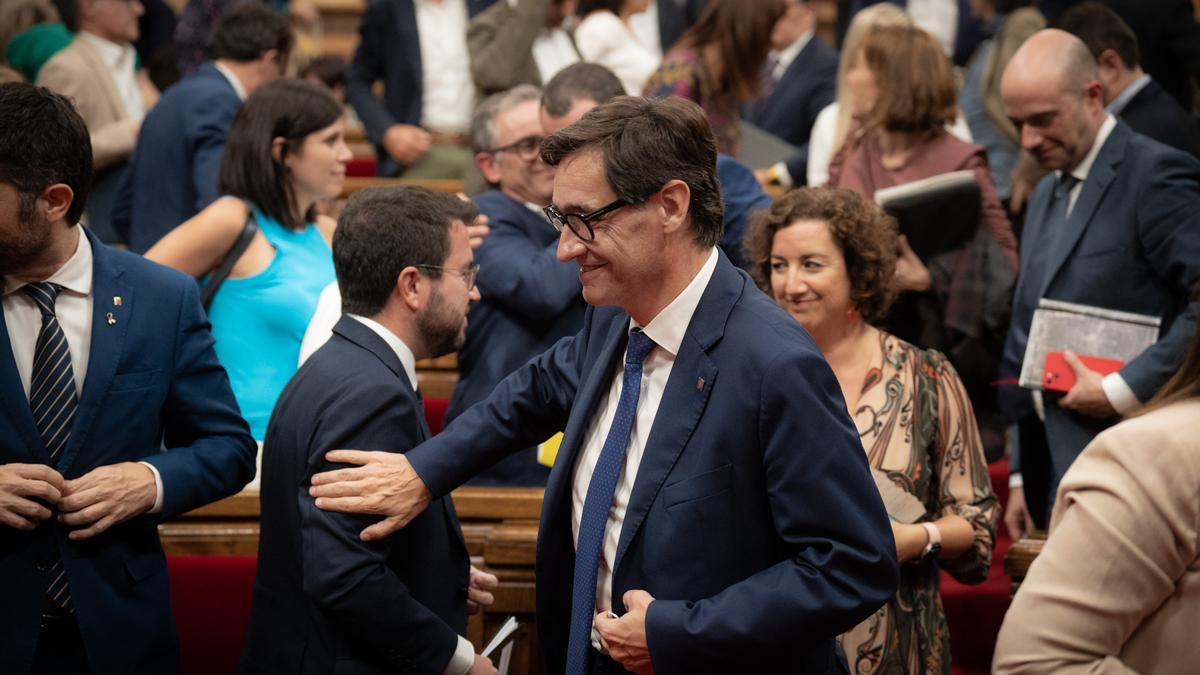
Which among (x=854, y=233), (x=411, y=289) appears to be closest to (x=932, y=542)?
(x=854, y=233)

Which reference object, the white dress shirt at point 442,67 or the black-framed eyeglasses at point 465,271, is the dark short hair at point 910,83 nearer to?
the black-framed eyeglasses at point 465,271

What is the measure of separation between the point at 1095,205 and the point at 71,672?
2.67 m

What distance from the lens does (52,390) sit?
7.76 ft

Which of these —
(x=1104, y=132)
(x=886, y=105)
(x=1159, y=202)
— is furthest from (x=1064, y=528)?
(x=886, y=105)

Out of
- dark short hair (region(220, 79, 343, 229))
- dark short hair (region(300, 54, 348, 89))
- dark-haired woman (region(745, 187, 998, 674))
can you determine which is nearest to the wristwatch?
dark-haired woman (region(745, 187, 998, 674))

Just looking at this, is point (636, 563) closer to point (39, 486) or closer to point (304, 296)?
point (39, 486)

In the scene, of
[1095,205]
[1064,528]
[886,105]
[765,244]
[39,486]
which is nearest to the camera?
[1064,528]

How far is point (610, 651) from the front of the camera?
1.99 meters

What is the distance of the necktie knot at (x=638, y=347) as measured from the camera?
6.94 feet

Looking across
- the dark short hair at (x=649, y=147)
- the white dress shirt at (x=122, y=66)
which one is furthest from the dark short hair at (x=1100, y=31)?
the white dress shirt at (x=122, y=66)

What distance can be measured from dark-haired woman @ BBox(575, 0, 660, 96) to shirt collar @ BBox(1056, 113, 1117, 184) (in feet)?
7.32

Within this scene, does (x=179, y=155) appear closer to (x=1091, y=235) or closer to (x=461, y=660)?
(x=461, y=660)

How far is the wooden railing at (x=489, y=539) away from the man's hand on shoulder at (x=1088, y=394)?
139cm

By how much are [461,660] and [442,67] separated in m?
4.12
